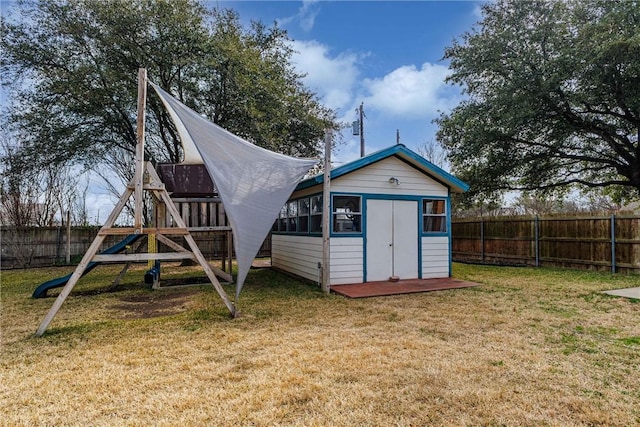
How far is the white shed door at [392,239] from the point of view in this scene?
763cm

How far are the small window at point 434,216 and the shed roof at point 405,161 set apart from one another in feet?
1.72

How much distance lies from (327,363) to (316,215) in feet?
15.8

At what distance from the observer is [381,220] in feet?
25.3

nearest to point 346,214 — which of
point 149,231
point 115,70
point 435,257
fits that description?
point 435,257

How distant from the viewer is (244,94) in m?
10.0

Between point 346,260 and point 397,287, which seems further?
point 346,260

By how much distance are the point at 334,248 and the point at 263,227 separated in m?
2.58

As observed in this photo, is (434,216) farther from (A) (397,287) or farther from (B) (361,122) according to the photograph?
(B) (361,122)

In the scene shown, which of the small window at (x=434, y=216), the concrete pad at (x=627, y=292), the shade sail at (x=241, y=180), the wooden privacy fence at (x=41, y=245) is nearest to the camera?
the shade sail at (x=241, y=180)

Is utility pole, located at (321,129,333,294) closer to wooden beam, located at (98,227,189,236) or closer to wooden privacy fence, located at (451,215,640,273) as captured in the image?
wooden beam, located at (98,227,189,236)

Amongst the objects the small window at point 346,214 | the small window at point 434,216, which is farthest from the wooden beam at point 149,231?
the small window at point 434,216

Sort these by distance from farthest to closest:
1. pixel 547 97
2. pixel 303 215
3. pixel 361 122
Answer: pixel 361 122, pixel 547 97, pixel 303 215

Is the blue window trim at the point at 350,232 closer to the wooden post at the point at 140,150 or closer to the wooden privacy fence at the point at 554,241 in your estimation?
the wooden post at the point at 140,150

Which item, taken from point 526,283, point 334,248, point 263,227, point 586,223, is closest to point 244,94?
point 334,248
